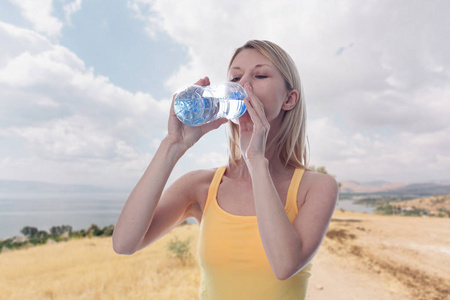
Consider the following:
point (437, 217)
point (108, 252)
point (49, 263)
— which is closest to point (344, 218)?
point (437, 217)

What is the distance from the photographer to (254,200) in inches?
30.9

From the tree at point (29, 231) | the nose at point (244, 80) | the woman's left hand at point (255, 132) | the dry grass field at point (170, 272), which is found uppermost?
the nose at point (244, 80)

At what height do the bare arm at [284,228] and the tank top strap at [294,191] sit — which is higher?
the tank top strap at [294,191]

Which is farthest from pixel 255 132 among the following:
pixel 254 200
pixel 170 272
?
pixel 170 272

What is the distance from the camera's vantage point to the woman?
71 centimetres

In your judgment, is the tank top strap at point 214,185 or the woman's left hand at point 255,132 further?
the tank top strap at point 214,185

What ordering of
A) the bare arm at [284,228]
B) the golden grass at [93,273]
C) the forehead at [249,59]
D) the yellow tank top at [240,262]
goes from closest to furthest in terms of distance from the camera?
the bare arm at [284,228], the yellow tank top at [240,262], the forehead at [249,59], the golden grass at [93,273]

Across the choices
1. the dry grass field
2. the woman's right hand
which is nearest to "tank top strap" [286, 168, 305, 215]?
the woman's right hand

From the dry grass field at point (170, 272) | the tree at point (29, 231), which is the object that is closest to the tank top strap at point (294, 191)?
the dry grass field at point (170, 272)

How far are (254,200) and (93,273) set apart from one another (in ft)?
14.5

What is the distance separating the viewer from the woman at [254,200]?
707 millimetres

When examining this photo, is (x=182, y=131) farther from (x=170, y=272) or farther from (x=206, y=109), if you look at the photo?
(x=170, y=272)

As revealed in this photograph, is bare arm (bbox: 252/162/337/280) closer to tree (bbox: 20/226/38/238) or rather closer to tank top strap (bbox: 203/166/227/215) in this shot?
tank top strap (bbox: 203/166/227/215)

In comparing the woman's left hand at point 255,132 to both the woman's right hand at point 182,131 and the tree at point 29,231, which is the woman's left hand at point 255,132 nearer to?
the woman's right hand at point 182,131
